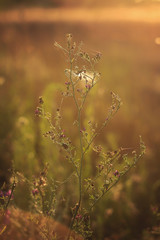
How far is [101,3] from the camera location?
26.1 feet

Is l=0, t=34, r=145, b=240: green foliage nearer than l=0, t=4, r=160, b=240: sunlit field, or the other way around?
l=0, t=34, r=145, b=240: green foliage

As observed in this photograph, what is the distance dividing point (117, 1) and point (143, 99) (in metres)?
4.85

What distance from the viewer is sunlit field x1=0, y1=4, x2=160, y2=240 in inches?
97.0

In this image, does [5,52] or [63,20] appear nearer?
[5,52]

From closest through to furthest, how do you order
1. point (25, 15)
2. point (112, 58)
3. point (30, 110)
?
1. point (30, 110)
2. point (112, 58)
3. point (25, 15)

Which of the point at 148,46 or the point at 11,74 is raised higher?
the point at 148,46

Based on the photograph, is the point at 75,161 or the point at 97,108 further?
the point at 97,108

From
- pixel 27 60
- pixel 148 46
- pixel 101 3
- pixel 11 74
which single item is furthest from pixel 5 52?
pixel 101 3

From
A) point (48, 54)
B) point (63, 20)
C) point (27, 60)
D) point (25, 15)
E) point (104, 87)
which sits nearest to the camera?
point (104, 87)

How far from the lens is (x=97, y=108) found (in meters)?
3.77

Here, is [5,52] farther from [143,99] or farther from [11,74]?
[143,99]

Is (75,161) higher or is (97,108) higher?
(97,108)

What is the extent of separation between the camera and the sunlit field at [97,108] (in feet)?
8.08

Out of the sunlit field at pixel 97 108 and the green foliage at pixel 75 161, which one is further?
the sunlit field at pixel 97 108
